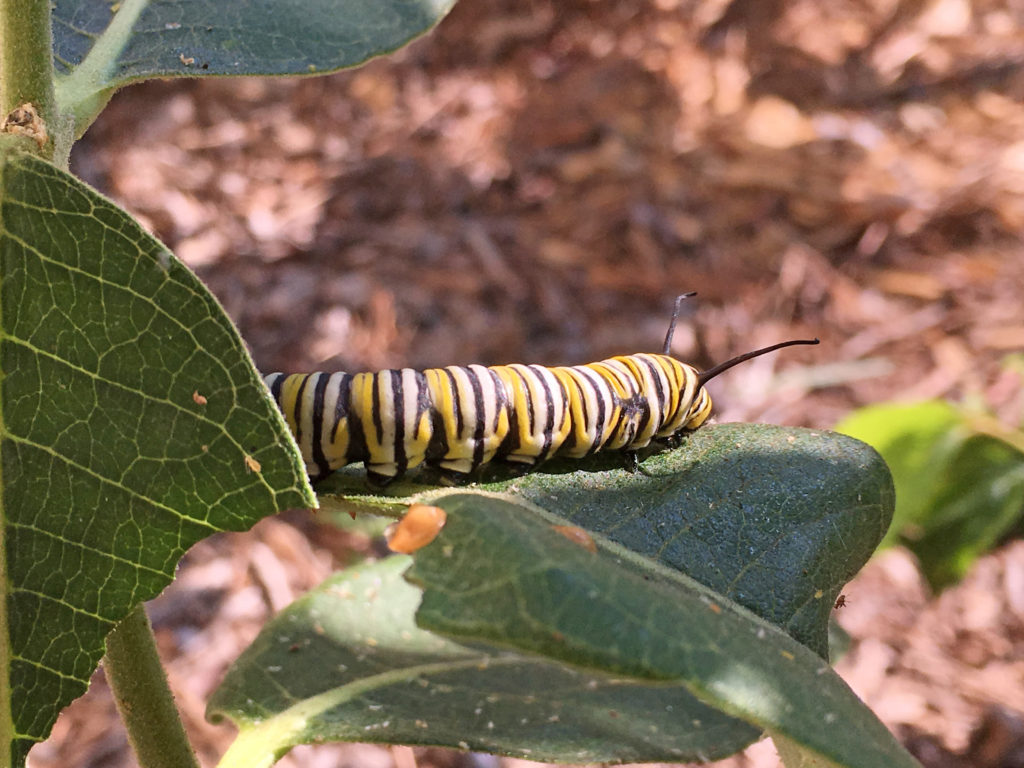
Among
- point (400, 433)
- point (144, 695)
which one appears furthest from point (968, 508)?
point (144, 695)

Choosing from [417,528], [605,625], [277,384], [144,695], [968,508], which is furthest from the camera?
[968,508]

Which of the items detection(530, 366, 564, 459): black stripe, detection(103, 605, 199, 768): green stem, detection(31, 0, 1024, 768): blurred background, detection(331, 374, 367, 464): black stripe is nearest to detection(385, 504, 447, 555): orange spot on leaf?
detection(103, 605, 199, 768): green stem

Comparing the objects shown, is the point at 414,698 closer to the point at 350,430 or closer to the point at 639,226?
the point at 350,430

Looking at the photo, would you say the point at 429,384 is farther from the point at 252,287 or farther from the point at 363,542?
the point at 252,287

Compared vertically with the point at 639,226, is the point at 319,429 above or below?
above

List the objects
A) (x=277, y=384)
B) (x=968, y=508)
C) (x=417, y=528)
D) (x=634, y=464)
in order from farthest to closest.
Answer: (x=968, y=508) < (x=277, y=384) < (x=634, y=464) < (x=417, y=528)

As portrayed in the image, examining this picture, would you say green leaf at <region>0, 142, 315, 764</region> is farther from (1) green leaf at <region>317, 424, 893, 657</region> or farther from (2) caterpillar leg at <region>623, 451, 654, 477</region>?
(2) caterpillar leg at <region>623, 451, 654, 477</region>
